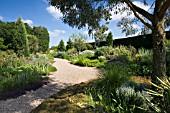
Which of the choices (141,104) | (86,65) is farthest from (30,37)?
(141,104)

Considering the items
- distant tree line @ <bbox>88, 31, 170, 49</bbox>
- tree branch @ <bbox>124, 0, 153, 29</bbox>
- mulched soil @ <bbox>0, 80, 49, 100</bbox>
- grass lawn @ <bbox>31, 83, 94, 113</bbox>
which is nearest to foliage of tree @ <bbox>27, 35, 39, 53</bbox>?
distant tree line @ <bbox>88, 31, 170, 49</bbox>

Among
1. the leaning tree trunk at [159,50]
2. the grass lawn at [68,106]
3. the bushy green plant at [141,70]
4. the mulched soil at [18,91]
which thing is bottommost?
the grass lawn at [68,106]

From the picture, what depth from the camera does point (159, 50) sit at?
5012 millimetres

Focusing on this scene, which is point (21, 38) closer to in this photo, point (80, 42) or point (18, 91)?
point (80, 42)

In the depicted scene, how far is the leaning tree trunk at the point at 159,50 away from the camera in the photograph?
500 centimetres

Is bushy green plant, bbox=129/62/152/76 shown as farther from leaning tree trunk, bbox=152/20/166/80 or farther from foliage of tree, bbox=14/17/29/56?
foliage of tree, bbox=14/17/29/56

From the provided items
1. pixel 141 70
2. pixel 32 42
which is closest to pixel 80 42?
pixel 32 42

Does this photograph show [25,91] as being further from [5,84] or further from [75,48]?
[75,48]

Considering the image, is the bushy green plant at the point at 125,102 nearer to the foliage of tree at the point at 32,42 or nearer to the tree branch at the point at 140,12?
the tree branch at the point at 140,12

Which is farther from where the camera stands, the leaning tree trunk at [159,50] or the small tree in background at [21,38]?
the small tree in background at [21,38]

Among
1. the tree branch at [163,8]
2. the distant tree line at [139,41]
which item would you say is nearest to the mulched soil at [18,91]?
the tree branch at [163,8]

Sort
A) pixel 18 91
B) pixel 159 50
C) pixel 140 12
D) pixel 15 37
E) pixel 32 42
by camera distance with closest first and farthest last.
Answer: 1. pixel 159 50
2. pixel 140 12
3. pixel 18 91
4. pixel 15 37
5. pixel 32 42

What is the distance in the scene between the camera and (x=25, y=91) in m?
7.07

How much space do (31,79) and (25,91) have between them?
155 cm
